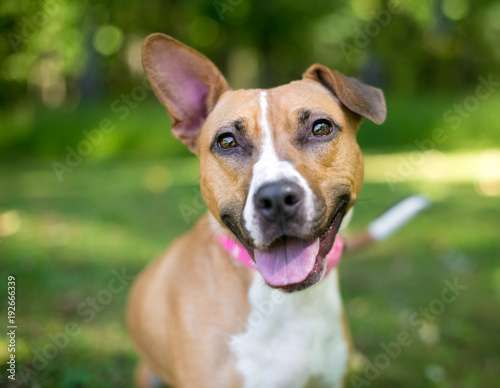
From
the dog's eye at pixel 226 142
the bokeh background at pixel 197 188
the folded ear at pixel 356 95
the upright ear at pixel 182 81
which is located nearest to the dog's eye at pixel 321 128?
the folded ear at pixel 356 95

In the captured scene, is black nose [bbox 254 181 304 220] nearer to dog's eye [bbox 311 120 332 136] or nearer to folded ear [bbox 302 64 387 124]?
dog's eye [bbox 311 120 332 136]

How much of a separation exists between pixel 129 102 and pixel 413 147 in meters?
11.2

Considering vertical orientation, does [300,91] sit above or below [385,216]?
above

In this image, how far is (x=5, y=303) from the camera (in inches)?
191

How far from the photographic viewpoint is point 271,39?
23344 mm

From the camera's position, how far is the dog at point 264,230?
2592mm

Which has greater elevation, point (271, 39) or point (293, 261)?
point (293, 261)

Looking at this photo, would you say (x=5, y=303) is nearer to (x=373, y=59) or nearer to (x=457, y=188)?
(x=457, y=188)

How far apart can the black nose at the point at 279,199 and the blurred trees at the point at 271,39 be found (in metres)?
15.3

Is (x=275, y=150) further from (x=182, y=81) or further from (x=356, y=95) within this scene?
(x=182, y=81)

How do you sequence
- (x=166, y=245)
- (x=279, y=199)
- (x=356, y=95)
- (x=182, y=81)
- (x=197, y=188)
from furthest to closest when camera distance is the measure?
(x=197, y=188) → (x=166, y=245) → (x=182, y=81) → (x=356, y=95) → (x=279, y=199)

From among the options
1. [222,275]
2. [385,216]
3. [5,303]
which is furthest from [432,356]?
[5,303]

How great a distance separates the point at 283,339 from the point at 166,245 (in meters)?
4.21

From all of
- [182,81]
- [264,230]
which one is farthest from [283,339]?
[182,81]
